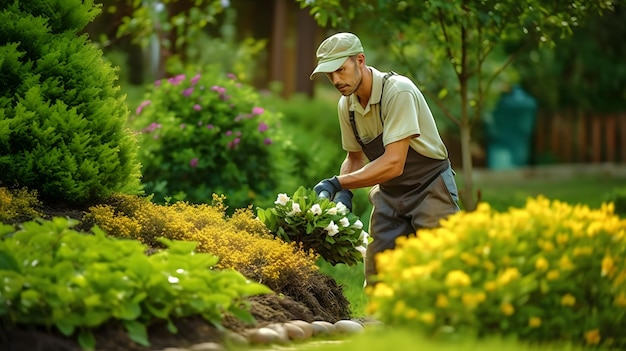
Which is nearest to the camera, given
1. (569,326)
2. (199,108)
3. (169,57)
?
(569,326)

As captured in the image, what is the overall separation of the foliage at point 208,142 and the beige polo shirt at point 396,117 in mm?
3122

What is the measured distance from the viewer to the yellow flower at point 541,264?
4828mm

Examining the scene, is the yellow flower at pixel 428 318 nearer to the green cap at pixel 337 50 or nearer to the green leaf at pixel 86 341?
the green leaf at pixel 86 341

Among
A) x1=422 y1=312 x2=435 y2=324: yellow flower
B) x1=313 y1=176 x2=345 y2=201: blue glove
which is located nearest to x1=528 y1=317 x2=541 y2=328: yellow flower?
x1=422 y1=312 x2=435 y2=324: yellow flower

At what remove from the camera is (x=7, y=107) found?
675 cm

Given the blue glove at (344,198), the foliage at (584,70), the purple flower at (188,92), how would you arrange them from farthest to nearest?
the foliage at (584,70), the purple flower at (188,92), the blue glove at (344,198)

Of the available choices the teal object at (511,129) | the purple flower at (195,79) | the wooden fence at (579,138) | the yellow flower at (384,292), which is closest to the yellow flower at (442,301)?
the yellow flower at (384,292)

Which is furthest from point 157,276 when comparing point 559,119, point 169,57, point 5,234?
point 559,119

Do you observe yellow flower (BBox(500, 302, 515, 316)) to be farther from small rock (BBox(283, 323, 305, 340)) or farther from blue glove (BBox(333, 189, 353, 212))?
blue glove (BBox(333, 189, 353, 212))

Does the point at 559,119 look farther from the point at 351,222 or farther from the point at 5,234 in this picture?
the point at 5,234

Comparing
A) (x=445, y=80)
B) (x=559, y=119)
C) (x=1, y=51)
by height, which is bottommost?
Result: (x=559, y=119)

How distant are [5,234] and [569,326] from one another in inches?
118

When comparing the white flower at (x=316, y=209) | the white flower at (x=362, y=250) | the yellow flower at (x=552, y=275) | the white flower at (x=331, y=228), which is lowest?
the white flower at (x=362, y=250)

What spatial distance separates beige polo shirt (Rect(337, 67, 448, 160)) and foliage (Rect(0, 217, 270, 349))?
1.50 meters
